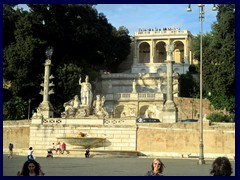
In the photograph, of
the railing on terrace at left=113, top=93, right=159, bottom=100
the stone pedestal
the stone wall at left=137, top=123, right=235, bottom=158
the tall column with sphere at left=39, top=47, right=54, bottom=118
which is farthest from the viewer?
the railing on terrace at left=113, top=93, right=159, bottom=100

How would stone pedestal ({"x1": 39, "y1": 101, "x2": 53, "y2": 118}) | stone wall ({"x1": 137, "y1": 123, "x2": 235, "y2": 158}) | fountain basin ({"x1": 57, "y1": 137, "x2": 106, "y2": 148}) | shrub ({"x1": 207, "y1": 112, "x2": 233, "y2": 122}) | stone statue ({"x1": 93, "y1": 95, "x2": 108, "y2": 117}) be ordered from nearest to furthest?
stone wall ({"x1": 137, "y1": 123, "x2": 235, "y2": 158}), fountain basin ({"x1": 57, "y1": 137, "x2": 106, "y2": 148}), stone statue ({"x1": 93, "y1": 95, "x2": 108, "y2": 117}), stone pedestal ({"x1": 39, "y1": 101, "x2": 53, "y2": 118}), shrub ({"x1": 207, "y1": 112, "x2": 233, "y2": 122})

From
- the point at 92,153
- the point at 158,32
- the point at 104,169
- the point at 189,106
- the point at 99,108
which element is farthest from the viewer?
the point at 158,32

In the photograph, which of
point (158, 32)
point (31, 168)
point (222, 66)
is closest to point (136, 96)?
point (222, 66)

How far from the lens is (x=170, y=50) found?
121ft

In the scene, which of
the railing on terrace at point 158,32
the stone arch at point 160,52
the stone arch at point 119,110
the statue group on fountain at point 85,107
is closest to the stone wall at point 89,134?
the statue group on fountain at point 85,107

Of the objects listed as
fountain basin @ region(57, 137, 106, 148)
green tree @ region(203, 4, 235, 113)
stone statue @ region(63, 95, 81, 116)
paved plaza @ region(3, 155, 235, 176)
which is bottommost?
paved plaza @ region(3, 155, 235, 176)

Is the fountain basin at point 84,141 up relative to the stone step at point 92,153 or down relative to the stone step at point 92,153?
up

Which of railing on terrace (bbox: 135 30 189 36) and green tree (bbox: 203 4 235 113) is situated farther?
railing on terrace (bbox: 135 30 189 36)

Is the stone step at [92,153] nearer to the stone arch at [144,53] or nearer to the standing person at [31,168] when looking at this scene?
the standing person at [31,168]

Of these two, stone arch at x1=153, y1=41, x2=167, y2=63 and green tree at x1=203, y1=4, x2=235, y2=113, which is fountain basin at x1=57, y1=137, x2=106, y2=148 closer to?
green tree at x1=203, y1=4, x2=235, y2=113

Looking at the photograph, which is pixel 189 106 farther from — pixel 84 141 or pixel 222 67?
pixel 84 141

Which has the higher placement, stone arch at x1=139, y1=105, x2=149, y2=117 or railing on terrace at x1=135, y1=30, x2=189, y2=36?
railing on terrace at x1=135, y1=30, x2=189, y2=36

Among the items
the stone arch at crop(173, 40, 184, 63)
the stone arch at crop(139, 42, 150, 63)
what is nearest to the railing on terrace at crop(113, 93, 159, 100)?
the stone arch at crop(173, 40, 184, 63)
